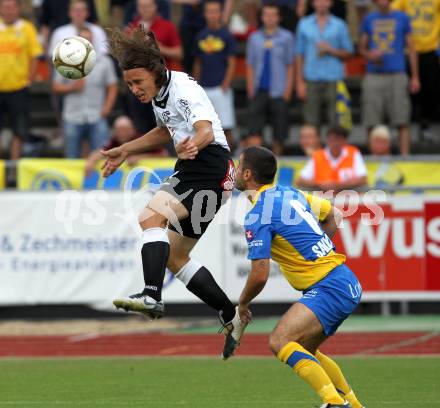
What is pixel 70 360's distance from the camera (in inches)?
461

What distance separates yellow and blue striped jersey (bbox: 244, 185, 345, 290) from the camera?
304 inches

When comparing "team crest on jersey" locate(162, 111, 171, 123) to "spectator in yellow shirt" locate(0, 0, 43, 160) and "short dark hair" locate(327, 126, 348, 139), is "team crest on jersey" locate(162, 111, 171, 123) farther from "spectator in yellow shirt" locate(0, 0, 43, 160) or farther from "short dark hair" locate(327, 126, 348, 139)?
"spectator in yellow shirt" locate(0, 0, 43, 160)

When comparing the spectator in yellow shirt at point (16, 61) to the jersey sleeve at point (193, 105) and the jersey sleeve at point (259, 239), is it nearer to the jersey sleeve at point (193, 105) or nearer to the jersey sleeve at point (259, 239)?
the jersey sleeve at point (193, 105)

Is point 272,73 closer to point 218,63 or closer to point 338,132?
point 218,63

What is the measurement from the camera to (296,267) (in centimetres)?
790

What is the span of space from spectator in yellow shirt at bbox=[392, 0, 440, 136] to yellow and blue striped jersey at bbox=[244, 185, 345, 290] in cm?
905

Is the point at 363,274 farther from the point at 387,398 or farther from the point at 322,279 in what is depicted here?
the point at 322,279

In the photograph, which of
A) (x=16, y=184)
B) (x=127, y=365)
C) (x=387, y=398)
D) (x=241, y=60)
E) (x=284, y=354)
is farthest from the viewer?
(x=241, y=60)

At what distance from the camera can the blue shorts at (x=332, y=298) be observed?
7.73 m

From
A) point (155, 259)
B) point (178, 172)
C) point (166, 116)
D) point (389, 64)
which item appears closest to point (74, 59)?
point (166, 116)

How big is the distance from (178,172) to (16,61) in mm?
7813

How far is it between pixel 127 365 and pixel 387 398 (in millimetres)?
3204

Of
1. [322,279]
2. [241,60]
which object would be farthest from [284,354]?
[241,60]

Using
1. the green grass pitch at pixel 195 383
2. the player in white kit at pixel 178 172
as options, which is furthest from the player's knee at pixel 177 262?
the green grass pitch at pixel 195 383
